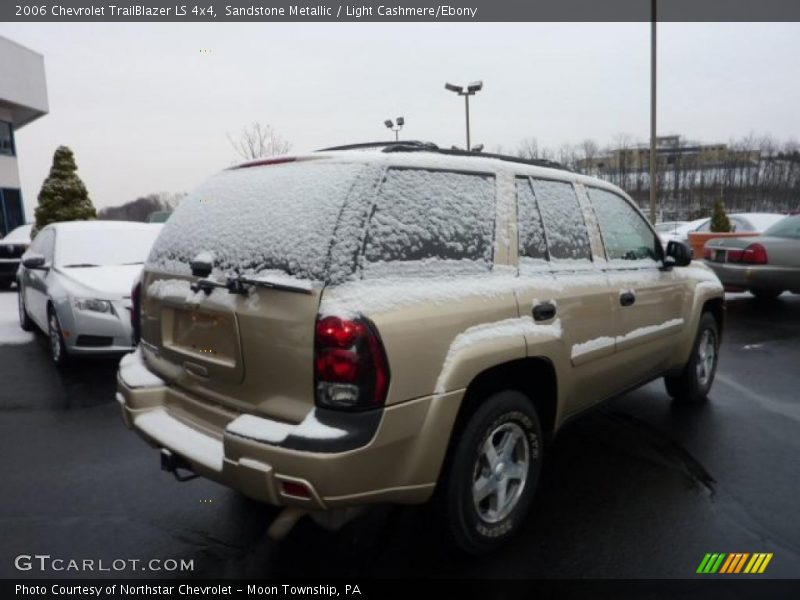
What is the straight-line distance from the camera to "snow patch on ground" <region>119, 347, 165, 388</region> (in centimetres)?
302

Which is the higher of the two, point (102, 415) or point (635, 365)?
point (635, 365)

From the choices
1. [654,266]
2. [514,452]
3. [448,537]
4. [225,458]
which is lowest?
[448,537]

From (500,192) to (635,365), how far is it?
1.68m

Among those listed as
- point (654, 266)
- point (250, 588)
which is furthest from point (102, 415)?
point (654, 266)

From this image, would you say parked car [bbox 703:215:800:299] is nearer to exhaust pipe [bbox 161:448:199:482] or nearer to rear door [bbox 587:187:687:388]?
rear door [bbox 587:187:687:388]

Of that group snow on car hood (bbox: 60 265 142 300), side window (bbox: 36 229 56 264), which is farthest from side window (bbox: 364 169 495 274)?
side window (bbox: 36 229 56 264)

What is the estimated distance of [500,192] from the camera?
300cm

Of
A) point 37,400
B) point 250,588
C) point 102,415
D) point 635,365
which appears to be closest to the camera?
point 250,588

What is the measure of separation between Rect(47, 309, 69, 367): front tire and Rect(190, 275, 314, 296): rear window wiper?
4.07 meters

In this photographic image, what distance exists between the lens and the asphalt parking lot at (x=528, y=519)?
277cm

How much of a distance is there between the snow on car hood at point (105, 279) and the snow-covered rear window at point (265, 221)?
2.84 metres

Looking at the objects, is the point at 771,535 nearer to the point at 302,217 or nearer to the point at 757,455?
the point at 757,455

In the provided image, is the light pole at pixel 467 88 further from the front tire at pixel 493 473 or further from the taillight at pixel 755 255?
the front tire at pixel 493 473

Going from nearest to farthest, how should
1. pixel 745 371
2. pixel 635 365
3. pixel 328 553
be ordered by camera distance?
1. pixel 328 553
2. pixel 635 365
3. pixel 745 371
